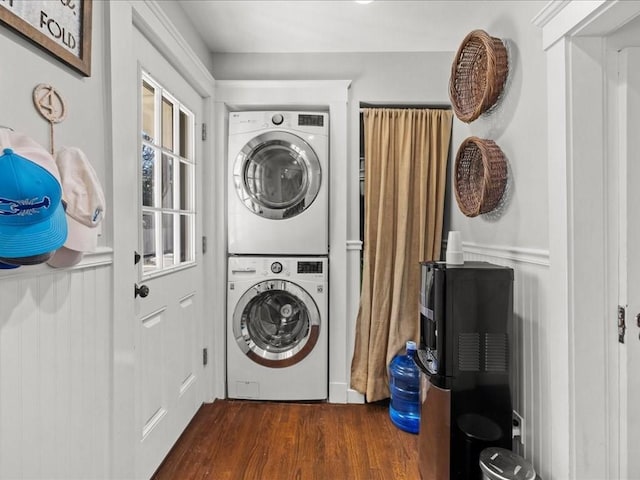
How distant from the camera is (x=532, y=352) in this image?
147 centimetres

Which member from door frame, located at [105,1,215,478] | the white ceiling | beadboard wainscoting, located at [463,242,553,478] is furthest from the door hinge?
door frame, located at [105,1,215,478]

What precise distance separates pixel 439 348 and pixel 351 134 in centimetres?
157

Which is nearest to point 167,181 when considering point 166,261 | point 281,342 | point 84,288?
point 166,261

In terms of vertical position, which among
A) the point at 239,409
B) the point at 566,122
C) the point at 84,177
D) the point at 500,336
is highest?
the point at 566,122

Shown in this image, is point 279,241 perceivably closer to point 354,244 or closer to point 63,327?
point 354,244

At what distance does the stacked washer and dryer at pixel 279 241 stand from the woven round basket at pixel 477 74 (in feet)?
2.88

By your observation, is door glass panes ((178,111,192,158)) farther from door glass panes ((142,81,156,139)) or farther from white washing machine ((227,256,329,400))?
white washing machine ((227,256,329,400))

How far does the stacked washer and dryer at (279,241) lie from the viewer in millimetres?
2398

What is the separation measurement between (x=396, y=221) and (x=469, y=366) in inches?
48.2

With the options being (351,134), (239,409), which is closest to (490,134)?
(351,134)

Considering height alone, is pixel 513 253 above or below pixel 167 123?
below

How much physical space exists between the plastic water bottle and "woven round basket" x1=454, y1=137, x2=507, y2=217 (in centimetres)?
91

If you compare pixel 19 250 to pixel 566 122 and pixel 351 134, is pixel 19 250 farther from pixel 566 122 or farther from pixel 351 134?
pixel 351 134

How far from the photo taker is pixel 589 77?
4.09ft
